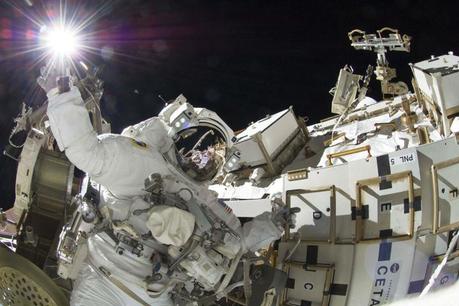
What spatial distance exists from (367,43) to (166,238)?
4079mm

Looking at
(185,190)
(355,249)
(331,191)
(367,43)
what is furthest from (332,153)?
(367,43)

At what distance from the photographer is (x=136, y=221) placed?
3.44 m

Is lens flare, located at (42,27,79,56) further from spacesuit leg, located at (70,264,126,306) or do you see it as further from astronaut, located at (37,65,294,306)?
spacesuit leg, located at (70,264,126,306)

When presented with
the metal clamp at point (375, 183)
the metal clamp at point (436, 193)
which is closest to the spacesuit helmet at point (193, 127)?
the metal clamp at point (375, 183)

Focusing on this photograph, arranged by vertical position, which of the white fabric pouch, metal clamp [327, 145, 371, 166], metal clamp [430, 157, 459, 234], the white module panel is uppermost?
the white module panel

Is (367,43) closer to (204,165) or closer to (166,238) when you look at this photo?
(204,165)

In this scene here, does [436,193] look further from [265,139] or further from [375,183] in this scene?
[265,139]

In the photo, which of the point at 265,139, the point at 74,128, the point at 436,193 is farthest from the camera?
the point at 265,139

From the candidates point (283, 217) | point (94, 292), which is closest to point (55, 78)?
point (94, 292)

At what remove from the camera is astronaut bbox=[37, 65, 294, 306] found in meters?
3.17

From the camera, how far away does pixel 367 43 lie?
617 centimetres

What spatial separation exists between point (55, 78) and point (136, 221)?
106 cm

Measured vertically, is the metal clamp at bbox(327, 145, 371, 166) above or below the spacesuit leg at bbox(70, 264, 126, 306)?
above

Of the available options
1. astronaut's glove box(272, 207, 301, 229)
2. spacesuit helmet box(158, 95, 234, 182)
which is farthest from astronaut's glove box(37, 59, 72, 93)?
astronaut's glove box(272, 207, 301, 229)
